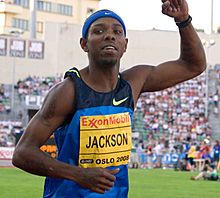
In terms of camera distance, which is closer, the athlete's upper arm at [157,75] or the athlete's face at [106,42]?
the athlete's face at [106,42]

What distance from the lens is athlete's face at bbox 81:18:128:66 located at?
5.41m

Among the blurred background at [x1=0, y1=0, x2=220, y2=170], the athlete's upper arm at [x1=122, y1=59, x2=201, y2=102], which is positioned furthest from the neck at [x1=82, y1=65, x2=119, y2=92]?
the blurred background at [x1=0, y1=0, x2=220, y2=170]

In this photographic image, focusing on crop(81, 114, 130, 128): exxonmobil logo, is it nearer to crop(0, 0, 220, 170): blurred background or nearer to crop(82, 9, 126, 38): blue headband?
crop(82, 9, 126, 38): blue headband

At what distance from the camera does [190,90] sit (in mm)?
53625

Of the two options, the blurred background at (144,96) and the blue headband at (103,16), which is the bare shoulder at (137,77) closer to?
the blue headband at (103,16)

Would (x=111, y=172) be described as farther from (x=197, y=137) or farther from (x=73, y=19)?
(x=73, y=19)

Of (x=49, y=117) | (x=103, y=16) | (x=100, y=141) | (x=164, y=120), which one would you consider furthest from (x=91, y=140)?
(x=164, y=120)

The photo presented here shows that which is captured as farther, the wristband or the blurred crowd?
the blurred crowd

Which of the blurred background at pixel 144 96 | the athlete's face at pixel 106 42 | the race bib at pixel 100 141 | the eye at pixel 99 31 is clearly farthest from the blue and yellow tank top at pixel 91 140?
the blurred background at pixel 144 96

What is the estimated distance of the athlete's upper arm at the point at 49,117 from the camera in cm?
537

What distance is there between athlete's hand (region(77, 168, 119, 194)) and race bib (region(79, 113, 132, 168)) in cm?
36

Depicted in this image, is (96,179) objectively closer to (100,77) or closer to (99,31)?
(100,77)

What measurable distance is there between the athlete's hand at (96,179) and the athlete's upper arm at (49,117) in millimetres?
427

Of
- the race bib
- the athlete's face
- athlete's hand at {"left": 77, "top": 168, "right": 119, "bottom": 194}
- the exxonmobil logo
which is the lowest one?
athlete's hand at {"left": 77, "top": 168, "right": 119, "bottom": 194}
